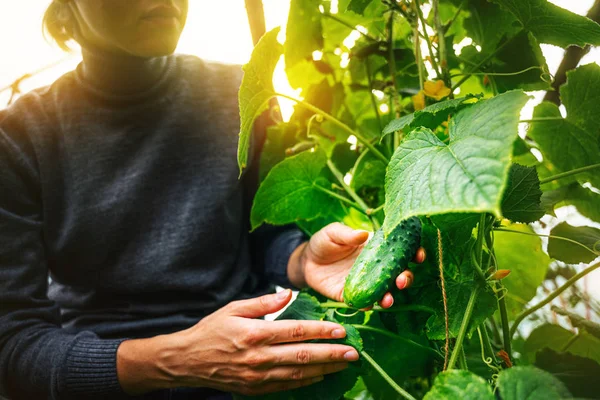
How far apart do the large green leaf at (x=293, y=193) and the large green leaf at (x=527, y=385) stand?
17.2 inches

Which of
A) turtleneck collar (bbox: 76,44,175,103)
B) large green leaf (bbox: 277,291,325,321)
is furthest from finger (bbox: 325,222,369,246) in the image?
turtleneck collar (bbox: 76,44,175,103)

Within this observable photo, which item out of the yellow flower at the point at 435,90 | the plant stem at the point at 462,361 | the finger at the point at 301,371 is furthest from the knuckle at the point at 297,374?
the yellow flower at the point at 435,90

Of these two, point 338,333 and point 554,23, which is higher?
point 554,23

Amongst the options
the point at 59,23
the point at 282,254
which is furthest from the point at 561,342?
the point at 59,23

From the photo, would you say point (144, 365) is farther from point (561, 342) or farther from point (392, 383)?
point (561, 342)

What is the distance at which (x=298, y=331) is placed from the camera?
0.56 m

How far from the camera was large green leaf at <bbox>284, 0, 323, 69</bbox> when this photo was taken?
29.0 inches

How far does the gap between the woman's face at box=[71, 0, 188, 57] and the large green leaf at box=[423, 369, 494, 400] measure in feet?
2.47

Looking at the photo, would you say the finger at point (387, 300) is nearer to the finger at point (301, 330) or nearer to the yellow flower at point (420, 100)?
the finger at point (301, 330)

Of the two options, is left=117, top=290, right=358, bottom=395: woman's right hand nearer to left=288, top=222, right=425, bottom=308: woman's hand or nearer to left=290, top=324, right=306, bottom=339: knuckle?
A: left=290, top=324, right=306, bottom=339: knuckle

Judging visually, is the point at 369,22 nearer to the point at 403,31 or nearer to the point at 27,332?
the point at 403,31

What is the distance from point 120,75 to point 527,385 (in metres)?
0.95

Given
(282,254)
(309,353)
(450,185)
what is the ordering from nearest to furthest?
(450,185)
(309,353)
(282,254)

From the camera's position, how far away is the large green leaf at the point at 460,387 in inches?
13.2
